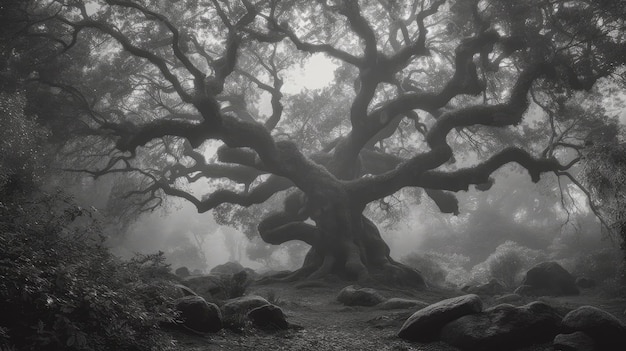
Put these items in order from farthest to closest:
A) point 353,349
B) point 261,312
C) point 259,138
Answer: point 259,138
point 261,312
point 353,349

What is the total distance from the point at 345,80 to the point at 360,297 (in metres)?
15.0

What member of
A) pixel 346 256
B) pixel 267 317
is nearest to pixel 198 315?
pixel 267 317

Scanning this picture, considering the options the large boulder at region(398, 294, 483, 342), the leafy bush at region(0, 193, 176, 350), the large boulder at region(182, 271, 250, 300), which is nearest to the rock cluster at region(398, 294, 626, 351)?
the large boulder at region(398, 294, 483, 342)

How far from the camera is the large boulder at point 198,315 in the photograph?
18.7 feet

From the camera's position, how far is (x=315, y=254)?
16.8 meters

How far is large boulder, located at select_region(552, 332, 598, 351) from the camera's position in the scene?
5344 mm

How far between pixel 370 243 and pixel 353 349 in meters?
10.7

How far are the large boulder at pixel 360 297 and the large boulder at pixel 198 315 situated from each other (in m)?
5.01

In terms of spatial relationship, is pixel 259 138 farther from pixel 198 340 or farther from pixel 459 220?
pixel 459 220

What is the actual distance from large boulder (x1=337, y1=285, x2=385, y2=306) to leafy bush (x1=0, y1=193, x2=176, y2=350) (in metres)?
6.58

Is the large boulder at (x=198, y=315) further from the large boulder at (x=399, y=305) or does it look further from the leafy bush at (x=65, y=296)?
the large boulder at (x=399, y=305)

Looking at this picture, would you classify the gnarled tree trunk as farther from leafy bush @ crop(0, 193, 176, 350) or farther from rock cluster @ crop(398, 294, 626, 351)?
leafy bush @ crop(0, 193, 176, 350)

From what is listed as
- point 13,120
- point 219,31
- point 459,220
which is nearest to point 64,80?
point 13,120

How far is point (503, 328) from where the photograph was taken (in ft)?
19.1
